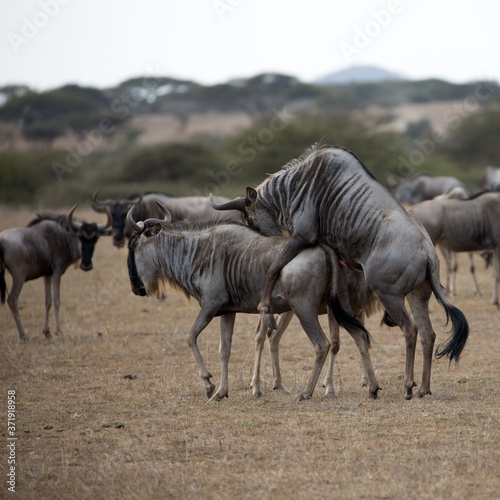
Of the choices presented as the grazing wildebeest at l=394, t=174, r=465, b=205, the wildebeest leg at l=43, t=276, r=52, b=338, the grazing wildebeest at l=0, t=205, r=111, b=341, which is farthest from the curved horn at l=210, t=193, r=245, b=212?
the grazing wildebeest at l=394, t=174, r=465, b=205

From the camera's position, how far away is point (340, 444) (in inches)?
211

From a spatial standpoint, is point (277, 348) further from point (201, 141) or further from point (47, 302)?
point (201, 141)

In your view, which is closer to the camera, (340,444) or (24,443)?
(340,444)

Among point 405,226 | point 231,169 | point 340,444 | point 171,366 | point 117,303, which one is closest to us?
point 340,444

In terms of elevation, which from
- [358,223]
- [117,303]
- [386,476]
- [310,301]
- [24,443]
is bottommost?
[117,303]

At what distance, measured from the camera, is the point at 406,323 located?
6.65 meters

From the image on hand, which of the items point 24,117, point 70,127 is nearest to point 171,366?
point 70,127

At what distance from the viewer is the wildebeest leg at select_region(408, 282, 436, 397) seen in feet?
22.2

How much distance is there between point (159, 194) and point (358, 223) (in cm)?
900

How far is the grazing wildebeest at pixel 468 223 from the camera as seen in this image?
11711mm

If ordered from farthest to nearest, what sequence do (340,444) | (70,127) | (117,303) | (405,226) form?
(70,127) → (117,303) → (405,226) → (340,444)

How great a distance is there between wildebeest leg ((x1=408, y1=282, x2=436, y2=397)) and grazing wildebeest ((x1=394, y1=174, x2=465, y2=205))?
1504cm

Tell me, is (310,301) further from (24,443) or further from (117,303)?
(117,303)

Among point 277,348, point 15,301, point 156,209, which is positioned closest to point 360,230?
point 277,348
